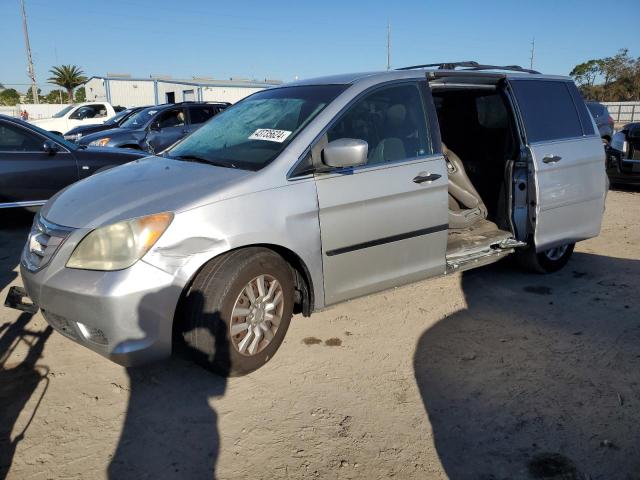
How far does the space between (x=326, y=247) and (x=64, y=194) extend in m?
1.78

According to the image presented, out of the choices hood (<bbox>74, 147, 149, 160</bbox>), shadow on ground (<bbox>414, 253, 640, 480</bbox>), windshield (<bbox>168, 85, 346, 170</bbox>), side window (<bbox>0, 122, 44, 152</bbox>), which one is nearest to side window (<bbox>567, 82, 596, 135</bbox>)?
shadow on ground (<bbox>414, 253, 640, 480</bbox>)

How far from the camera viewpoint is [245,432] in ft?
9.04

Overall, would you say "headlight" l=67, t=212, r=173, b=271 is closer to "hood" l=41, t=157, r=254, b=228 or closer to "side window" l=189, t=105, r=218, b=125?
"hood" l=41, t=157, r=254, b=228

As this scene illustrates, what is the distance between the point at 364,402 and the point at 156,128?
1018 cm

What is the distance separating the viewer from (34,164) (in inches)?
252

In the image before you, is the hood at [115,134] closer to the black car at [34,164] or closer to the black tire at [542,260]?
the black car at [34,164]

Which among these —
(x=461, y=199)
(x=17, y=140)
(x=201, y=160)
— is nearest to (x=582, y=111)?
(x=461, y=199)

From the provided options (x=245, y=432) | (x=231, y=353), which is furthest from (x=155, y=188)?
(x=245, y=432)

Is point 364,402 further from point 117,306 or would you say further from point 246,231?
point 117,306

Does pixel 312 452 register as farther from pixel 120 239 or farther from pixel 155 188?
pixel 155 188

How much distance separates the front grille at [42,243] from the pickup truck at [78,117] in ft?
50.7

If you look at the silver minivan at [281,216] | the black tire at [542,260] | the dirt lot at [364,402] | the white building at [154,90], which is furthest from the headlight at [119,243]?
the white building at [154,90]

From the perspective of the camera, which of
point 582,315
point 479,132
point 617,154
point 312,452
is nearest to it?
point 312,452

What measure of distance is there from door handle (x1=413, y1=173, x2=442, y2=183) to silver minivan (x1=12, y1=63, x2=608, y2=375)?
0.03ft
